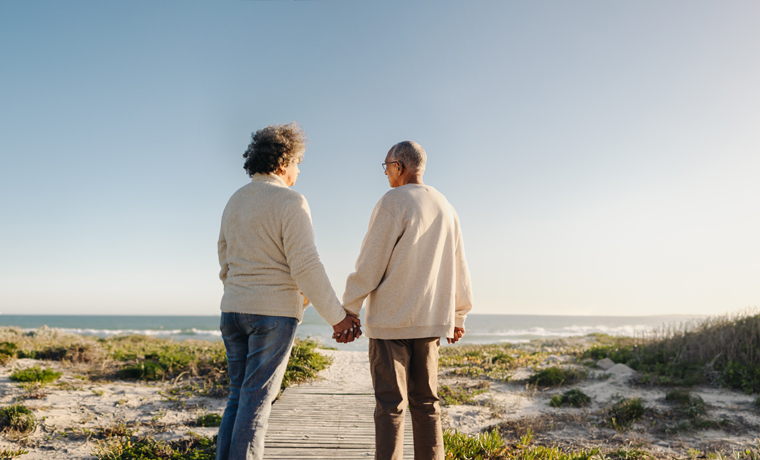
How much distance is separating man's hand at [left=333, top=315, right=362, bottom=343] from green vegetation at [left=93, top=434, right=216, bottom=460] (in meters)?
1.86

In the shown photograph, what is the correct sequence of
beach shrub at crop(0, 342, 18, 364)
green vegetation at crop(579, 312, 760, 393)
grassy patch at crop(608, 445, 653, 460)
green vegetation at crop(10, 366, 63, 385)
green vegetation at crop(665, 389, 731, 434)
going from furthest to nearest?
green vegetation at crop(579, 312, 760, 393), beach shrub at crop(0, 342, 18, 364), green vegetation at crop(10, 366, 63, 385), green vegetation at crop(665, 389, 731, 434), grassy patch at crop(608, 445, 653, 460)

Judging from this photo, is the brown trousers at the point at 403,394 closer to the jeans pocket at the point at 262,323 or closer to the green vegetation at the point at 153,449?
the jeans pocket at the point at 262,323

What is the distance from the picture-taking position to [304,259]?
231cm

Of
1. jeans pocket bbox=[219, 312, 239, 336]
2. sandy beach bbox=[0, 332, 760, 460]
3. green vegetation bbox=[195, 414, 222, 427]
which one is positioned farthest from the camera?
green vegetation bbox=[195, 414, 222, 427]

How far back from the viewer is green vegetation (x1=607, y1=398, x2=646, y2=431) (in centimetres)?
507

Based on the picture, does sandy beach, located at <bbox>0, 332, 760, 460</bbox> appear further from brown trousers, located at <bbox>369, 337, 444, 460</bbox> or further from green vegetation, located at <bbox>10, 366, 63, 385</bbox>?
brown trousers, located at <bbox>369, 337, 444, 460</bbox>

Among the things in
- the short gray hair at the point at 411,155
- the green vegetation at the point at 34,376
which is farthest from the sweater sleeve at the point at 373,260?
the green vegetation at the point at 34,376

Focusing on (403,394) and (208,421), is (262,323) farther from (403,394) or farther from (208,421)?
(208,421)

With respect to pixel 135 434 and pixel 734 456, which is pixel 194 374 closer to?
pixel 135 434

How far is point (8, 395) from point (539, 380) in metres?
7.65

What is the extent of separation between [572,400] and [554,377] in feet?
4.47

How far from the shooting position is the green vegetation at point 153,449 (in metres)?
3.36

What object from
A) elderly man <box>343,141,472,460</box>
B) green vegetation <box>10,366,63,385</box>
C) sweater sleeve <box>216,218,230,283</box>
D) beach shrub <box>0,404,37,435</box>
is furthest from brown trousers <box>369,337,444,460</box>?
green vegetation <box>10,366,63,385</box>

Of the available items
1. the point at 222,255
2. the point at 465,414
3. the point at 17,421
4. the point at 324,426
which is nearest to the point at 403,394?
the point at 222,255
